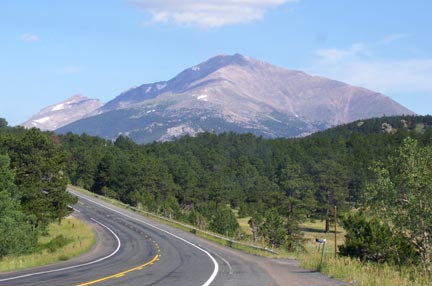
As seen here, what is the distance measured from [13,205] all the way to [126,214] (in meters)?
34.5

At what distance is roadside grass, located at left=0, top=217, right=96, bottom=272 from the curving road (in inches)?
48.5

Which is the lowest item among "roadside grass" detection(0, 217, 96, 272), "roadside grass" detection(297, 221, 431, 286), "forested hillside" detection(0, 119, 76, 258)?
"roadside grass" detection(0, 217, 96, 272)

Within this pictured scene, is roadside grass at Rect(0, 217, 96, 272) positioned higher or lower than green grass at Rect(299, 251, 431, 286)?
lower

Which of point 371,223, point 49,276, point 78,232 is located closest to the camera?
point 49,276

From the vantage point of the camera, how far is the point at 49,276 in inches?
900

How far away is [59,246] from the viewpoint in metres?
48.7

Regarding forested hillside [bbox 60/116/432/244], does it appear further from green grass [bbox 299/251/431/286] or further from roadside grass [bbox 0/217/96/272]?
green grass [bbox 299/251/431/286]

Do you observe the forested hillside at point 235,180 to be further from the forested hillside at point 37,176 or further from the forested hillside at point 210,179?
the forested hillside at point 37,176

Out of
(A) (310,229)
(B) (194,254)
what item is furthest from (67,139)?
(B) (194,254)

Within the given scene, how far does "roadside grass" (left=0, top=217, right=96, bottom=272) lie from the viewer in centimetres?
3185

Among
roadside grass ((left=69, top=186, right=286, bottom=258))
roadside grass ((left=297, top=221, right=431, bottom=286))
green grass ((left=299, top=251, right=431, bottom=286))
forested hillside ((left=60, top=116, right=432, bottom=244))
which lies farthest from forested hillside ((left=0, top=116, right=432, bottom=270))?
green grass ((left=299, top=251, right=431, bottom=286))

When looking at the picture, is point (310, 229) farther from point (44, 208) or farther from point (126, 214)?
point (44, 208)

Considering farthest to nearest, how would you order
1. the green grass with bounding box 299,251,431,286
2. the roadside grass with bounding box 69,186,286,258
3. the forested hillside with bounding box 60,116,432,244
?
the forested hillside with bounding box 60,116,432,244, the roadside grass with bounding box 69,186,286,258, the green grass with bounding box 299,251,431,286

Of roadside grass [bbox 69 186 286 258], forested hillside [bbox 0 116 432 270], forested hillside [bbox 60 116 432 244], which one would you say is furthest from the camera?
forested hillside [bbox 60 116 432 244]
